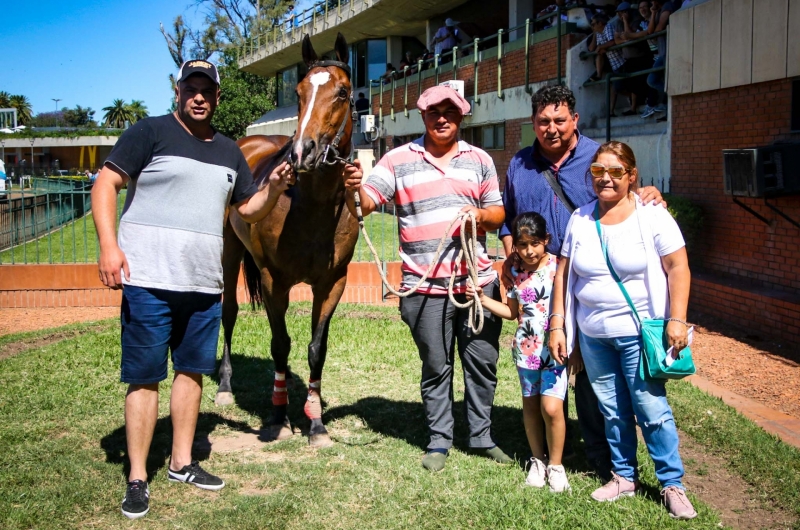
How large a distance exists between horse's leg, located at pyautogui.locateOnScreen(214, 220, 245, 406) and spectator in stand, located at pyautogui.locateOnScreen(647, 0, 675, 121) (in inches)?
288

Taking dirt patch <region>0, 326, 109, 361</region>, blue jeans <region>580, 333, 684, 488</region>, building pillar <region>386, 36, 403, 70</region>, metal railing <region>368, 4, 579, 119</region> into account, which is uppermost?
building pillar <region>386, 36, 403, 70</region>

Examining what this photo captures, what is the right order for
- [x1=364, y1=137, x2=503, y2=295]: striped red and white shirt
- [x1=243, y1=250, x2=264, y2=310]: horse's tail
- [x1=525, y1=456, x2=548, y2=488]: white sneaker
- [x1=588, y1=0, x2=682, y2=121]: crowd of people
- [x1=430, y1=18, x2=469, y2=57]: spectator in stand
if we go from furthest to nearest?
[x1=430, y1=18, x2=469, y2=57]: spectator in stand < [x1=588, y1=0, x2=682, y2=121]: crowd of people < [x1=243, y1=250, x2=264, y2=310]: horse's tail < [x1=364, y1=137, x2=503, y2=295]: striped red and white shirt < [x1=525, y1=456, x2=548, y2=488]: white sneaker

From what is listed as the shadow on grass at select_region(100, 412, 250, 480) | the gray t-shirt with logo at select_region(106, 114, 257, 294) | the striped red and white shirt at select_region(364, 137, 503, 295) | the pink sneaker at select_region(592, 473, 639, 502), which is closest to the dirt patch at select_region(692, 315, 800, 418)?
the pink sneaker at select_region(592, 473, 639, 502)

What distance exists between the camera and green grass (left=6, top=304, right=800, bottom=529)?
373 cm

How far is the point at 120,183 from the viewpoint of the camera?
3.83 metres

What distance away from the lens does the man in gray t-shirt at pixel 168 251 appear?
3.84 meters

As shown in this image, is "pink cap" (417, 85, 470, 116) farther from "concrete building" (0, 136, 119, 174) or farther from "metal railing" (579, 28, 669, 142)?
"concrete building" (0, 136, 119, 174)

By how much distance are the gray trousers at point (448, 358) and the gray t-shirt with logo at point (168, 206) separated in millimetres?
1244

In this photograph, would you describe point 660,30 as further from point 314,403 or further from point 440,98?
point 314,403

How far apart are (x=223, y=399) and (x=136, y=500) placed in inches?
85.0

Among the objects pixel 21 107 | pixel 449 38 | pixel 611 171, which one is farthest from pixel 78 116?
pixel 611 171

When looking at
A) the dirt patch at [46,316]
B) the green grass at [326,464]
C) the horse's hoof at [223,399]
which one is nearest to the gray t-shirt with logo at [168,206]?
the green grass at [326,464]

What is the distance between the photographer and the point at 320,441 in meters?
4.93

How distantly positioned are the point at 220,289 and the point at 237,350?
3600mm
